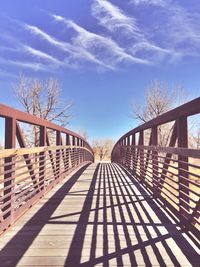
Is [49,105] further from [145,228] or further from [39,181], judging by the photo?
[145,228]

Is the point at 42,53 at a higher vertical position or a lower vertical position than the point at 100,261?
higher

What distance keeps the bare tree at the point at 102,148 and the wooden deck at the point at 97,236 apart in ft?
153

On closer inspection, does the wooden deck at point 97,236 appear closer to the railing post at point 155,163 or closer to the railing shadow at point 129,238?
the railing shadow at point 129,238

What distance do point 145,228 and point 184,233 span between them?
444 millimetres

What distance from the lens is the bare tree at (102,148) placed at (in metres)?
53.8

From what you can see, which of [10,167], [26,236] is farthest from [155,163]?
[26,236]

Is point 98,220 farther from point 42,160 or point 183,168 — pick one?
point 42,160

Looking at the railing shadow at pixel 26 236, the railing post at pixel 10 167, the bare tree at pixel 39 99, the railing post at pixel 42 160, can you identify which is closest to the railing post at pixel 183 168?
the railing shadow at pixel 26 236

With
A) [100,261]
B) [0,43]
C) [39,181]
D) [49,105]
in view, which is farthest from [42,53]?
[100,261]

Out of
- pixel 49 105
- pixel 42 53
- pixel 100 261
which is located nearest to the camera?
pixel 100 261

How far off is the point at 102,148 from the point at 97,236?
52.0 metres

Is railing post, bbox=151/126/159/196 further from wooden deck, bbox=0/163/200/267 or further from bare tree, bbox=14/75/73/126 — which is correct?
bare tree, bbox=14/75/73/126

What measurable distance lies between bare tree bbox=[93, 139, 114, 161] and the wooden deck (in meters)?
46.7

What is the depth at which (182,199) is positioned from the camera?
432 cm
